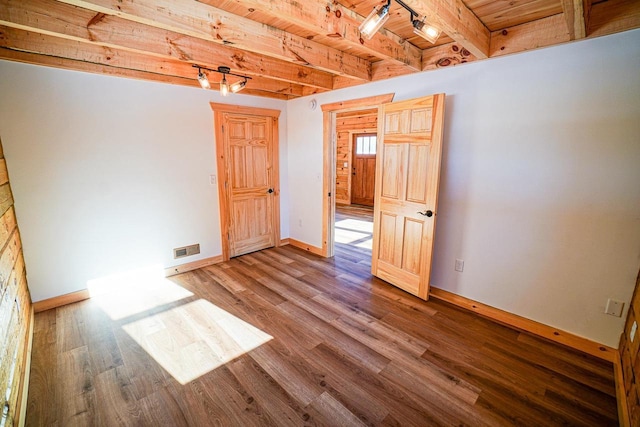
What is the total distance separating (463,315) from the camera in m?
2.76

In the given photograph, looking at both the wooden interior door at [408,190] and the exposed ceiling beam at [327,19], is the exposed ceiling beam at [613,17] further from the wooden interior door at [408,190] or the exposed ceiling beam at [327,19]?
the exposed ceiling beam at [327,19]

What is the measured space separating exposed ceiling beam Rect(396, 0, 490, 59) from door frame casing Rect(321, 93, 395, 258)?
1.47m

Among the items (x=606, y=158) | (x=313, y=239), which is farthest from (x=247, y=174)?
(x=606, y=158)

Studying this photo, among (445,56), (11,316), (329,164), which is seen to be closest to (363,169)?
(329,164)

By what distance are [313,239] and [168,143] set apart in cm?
241

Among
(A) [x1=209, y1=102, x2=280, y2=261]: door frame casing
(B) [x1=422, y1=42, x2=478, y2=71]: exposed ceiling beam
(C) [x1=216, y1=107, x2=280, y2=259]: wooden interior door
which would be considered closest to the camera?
(B) [x1=422, y1=42, x2=478, y2=71]: exposed ceiling beam

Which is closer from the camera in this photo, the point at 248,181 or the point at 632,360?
the point at 632,360

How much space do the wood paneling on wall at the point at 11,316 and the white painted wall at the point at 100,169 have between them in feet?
0.69

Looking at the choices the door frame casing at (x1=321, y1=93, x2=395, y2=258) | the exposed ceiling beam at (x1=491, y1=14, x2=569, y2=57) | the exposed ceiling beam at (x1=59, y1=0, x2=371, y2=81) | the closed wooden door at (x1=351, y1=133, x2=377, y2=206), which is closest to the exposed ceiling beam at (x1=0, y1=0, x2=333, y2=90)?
the exposed ceiling beam at (x1=59, y1=0, x2=371, y2=81)

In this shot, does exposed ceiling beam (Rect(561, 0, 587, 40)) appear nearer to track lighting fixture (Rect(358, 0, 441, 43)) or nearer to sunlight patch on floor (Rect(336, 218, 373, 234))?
track lighting fixture (Rect(358, 0, 441, 43))

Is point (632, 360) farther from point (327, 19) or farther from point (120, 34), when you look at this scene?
point (120, 34)

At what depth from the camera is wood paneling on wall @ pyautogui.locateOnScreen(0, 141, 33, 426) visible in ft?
4.94

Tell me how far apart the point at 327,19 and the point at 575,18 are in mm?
1597

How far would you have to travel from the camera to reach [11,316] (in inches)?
72.3
